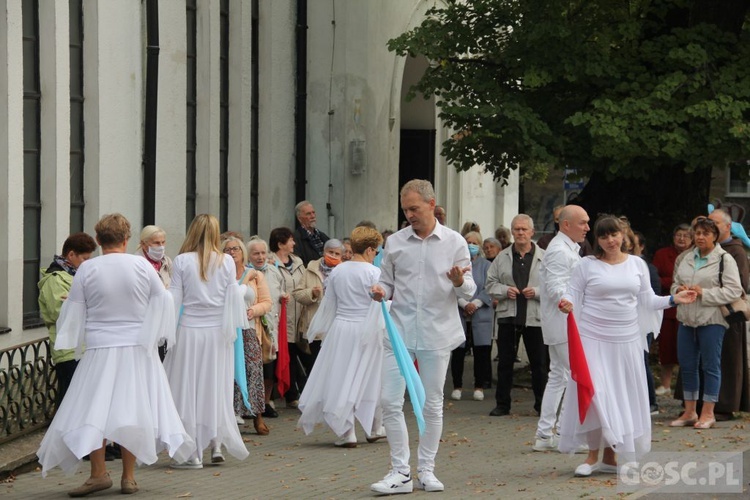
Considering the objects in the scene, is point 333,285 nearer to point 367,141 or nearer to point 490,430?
point 490,430

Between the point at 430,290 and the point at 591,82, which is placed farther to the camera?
the point at 591,82

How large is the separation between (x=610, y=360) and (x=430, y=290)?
1.58 metres

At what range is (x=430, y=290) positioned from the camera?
10.3 metres

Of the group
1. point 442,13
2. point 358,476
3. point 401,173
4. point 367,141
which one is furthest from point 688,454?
point 401,173

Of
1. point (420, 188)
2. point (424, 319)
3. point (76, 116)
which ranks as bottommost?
point (424, 319)

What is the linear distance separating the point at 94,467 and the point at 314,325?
3.51 m

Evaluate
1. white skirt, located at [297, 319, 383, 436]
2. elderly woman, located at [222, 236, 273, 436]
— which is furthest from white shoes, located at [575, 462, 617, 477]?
elderly woman, located at [222, 236, 273, 436]

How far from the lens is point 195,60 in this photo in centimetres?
1908

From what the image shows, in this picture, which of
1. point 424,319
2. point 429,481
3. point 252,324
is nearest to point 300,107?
point 252,324

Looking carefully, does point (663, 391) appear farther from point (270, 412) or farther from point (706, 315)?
point (270, 412)

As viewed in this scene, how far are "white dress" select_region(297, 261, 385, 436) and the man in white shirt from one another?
2.52 m

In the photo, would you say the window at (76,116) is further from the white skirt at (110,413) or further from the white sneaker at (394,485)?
the white sneaker at (394,485)

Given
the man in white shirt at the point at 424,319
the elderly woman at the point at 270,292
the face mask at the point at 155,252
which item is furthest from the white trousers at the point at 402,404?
the elderly woman at the point at 270,292

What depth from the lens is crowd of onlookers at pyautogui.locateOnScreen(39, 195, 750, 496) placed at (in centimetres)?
1084
